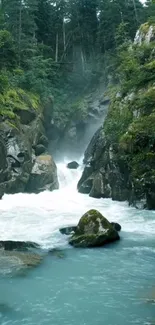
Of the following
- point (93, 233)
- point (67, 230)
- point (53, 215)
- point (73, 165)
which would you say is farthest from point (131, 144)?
point (73, 165)

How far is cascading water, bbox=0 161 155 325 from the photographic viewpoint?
7.62m

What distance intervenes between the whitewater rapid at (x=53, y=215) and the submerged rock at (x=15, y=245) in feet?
1.66

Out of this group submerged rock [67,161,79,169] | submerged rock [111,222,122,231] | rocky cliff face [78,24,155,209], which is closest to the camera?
submerged rock [111,222,122,231]

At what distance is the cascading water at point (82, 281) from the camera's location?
762 centimetres

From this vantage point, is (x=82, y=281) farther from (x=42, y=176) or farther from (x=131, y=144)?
(x=42, y=176)

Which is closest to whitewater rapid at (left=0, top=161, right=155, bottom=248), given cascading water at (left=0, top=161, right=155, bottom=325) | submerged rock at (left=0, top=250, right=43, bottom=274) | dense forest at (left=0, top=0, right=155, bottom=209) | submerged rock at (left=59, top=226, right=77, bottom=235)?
cascading water at (left=0, top=161, right=155, bottom=325)

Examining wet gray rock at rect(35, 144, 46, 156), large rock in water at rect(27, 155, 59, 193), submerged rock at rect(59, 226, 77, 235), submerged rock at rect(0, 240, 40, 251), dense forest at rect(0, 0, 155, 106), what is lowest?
submerged rock at rect(0, 240, 40, 251)

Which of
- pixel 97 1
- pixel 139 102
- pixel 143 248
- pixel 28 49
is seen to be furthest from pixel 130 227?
pixel 97 1

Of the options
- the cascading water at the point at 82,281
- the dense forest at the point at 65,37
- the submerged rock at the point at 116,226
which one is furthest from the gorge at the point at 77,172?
the submerged rock at the point at 116,226

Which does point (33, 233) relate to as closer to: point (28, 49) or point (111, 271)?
point (111, 271)

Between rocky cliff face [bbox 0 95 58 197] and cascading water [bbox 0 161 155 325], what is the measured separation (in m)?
6.32

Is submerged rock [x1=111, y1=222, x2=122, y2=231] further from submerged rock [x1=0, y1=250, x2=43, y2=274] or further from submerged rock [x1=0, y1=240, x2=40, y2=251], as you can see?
submerged rock [x1=0, y1=250, x2=43, y2=274]

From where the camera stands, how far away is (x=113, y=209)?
19016mm

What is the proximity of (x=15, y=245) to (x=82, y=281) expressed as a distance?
349 cm
